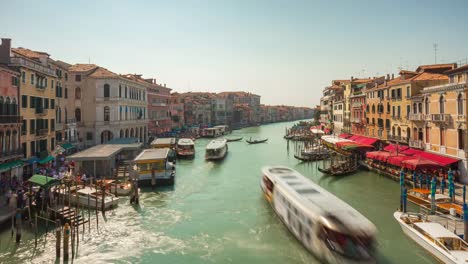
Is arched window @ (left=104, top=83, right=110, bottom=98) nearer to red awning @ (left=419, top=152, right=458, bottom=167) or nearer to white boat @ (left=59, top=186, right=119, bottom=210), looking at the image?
white boat @ (left=59, top=186, right=119, bottom=210)

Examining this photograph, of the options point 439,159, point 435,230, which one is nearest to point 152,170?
point 435,230

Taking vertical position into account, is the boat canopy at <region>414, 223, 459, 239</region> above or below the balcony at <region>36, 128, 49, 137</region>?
below

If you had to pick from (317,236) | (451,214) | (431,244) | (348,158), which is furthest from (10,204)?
(348,158)

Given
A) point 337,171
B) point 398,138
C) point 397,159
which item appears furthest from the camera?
point 398,138

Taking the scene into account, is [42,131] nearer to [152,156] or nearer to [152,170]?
[152,156]

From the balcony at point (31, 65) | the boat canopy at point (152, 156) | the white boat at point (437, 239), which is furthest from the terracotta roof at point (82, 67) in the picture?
the white boat at point (437, 239)

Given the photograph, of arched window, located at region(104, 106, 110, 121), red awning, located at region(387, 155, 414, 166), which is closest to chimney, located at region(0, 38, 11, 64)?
arched window, located at region(104, 106, 110, 121)
